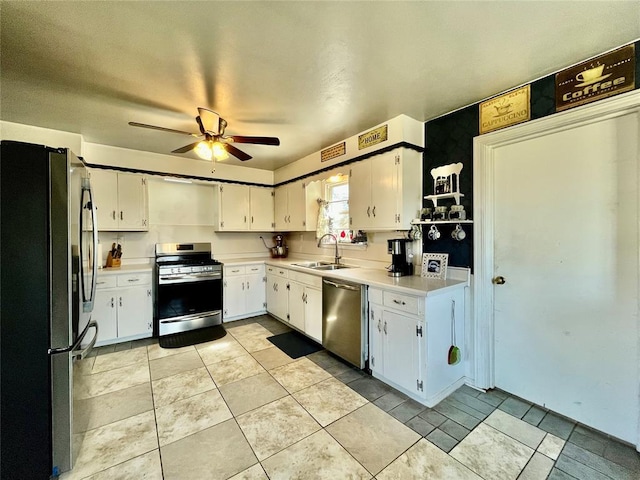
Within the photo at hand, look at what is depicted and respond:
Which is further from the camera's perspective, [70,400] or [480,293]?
[480,293]

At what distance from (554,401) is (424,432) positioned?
1.07 meters

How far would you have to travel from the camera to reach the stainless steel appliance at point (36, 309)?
1.39m

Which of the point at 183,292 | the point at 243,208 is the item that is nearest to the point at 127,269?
the point at 183,292

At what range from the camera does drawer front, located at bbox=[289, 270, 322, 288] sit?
3109 mm

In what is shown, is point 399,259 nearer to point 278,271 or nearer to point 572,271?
point 572,271

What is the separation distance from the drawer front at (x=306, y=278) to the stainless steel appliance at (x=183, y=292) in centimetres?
114

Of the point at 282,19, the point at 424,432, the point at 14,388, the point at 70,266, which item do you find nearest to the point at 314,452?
the point at 424,432

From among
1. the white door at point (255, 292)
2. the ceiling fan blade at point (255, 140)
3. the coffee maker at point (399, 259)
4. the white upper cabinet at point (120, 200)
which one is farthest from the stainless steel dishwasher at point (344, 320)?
the white upper cabinet at point (120, 200)

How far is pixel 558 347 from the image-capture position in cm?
199

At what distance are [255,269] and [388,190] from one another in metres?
2.49

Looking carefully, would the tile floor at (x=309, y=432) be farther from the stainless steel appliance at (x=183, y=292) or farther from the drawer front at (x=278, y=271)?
the drawer front at (x=278, y=271)

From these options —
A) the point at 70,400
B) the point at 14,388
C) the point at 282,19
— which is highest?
the point at 282,19

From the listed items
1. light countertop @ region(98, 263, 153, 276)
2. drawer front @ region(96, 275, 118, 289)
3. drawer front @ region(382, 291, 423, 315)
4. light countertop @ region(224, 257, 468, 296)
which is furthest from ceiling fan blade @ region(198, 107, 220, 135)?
drawer front @ region(96, 275, 118, 289)

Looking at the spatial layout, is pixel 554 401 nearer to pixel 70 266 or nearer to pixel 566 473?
pixel 566 473
